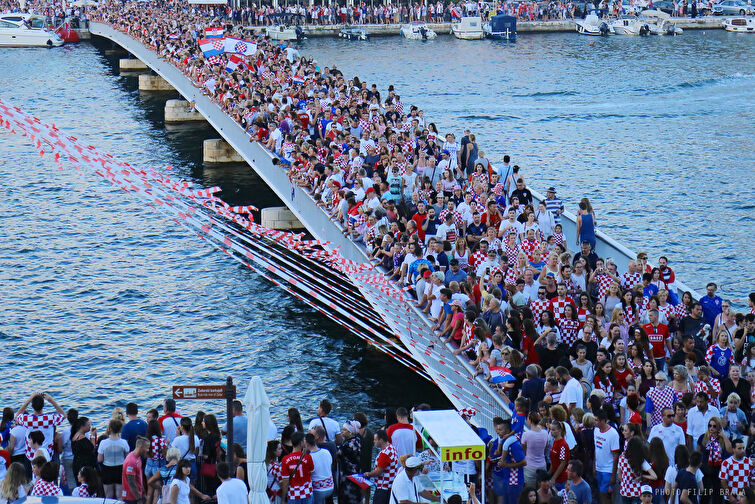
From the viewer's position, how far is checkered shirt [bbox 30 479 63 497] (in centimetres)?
1212

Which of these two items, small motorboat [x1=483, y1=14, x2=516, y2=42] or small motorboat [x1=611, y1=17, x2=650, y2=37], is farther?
small motorboat [x1=611, y1=17, x2=650, y2=37]

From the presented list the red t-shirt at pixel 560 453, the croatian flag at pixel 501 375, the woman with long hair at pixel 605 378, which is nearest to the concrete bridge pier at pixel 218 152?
the croatian flag at pixel 501 375

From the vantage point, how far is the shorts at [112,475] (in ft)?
43.1

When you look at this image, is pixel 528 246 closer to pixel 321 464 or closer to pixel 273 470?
pixel 321 464

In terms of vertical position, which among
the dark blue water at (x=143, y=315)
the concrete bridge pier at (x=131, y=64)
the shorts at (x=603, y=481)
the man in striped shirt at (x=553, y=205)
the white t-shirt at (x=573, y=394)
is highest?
the concrete bridge pier at (x=131, y=64)

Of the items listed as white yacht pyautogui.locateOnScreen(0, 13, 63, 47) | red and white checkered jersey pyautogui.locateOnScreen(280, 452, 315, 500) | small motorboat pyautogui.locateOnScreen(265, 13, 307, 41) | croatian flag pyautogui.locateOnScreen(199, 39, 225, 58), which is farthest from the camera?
small motorboat pyautogui.locateOnScreen(265, 13, 307, 41)

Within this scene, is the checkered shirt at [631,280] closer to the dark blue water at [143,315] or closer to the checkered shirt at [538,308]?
the checkered shirt at [538,308]

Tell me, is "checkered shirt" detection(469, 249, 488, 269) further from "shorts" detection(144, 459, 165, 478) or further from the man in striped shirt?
"shorts" detection(144, 459, 165, 478)

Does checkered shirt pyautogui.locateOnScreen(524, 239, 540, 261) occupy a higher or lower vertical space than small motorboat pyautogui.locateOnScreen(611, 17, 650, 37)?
lower

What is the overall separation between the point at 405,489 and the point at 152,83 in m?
48.4

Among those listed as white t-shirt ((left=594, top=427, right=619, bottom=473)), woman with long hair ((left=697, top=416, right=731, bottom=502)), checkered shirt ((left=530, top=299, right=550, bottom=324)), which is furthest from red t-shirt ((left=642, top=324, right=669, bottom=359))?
white t-shirt ((left=594, top=427, right=619, bottom=473))

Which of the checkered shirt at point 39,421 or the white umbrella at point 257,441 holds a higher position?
the white umbrella at point 257,441

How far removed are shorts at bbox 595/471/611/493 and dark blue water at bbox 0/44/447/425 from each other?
314 inches

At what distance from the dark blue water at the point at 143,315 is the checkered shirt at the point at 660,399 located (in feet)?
23.9
